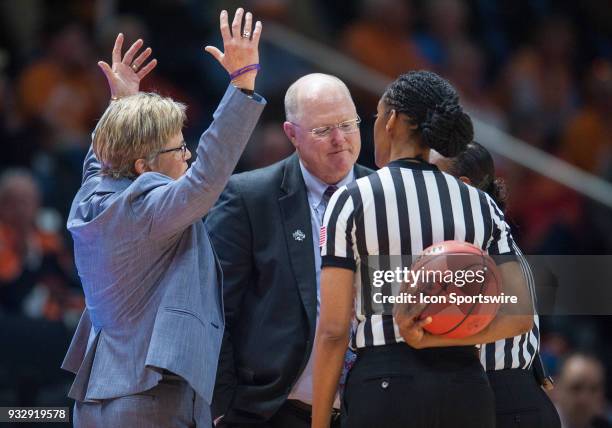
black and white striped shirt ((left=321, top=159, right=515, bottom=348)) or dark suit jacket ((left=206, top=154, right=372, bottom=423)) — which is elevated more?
black and white striped shirt ((left=321, top=159, right=515, bottom=348))

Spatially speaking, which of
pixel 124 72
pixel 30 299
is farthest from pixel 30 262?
pixel 124 72

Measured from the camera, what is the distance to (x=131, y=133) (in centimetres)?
324

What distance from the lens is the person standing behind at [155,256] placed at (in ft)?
10.1

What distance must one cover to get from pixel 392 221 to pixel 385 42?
5.23 meters

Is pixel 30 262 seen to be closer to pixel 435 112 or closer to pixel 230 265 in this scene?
pixel 230 265

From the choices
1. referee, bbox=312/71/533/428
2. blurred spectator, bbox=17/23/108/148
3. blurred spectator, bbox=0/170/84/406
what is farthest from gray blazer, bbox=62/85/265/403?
blurred spectator, bbox=17/23/108/148

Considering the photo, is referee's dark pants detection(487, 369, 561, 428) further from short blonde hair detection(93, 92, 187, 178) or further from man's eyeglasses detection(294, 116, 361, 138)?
short blonde hair detection(93, 92, 187, 178)

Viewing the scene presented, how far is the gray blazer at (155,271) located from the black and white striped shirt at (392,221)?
358 mm

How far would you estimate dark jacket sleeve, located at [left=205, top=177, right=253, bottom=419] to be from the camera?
3.80 metres

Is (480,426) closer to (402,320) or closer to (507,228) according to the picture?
(402,320)

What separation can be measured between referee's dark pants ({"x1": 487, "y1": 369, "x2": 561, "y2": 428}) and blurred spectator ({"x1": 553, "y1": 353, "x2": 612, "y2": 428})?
1.95 meters

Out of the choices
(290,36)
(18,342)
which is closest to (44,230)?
(18,342)

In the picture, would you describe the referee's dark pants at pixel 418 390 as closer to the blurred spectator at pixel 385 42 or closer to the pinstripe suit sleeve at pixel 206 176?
the pinstripe suit sleeve at pixel 206 176

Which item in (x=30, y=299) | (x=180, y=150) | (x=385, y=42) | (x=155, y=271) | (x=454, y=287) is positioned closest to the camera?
(x=454, y=287)
